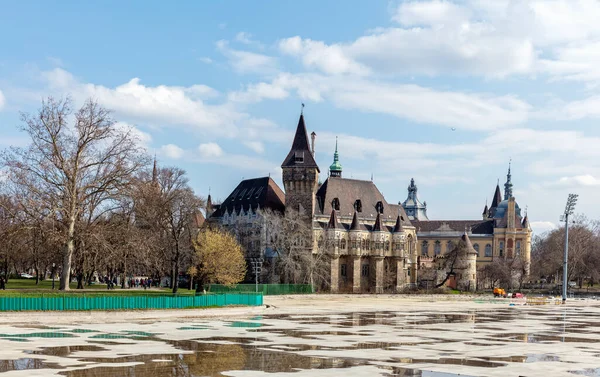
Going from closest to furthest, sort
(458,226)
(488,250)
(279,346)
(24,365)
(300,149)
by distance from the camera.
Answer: (24,365) < (279,346) < (300,149) < (488,250) < (458,226)

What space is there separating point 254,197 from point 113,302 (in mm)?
71119

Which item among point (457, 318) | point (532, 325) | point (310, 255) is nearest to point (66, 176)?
point (457, 318)

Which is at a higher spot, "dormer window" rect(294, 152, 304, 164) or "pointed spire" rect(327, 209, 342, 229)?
"dormer window" rect(294, 152, 304, 164)

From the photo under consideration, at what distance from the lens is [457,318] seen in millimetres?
50656

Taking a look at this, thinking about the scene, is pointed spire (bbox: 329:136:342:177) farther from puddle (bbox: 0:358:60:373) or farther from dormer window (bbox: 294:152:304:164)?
puddle (bbox: 0:358:60:373)

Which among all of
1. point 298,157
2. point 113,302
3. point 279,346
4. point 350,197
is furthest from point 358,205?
point 279,346

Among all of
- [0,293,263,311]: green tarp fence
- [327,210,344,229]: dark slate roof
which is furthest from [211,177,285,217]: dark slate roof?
[0,293,263,311]: green tarp fence

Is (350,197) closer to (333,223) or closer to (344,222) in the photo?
(344,222)

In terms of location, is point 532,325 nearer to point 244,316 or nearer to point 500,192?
point 244,316

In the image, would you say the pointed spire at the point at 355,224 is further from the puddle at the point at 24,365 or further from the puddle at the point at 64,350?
the puddle at the point at 24,365

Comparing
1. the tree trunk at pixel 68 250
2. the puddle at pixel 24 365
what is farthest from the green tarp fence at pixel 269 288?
the puddle at pixel 24 365

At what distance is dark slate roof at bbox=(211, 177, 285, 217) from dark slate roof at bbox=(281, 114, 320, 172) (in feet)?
19.2

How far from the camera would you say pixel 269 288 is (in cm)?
8375

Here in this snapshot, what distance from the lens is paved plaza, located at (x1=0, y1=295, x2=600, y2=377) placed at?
74.8ft
